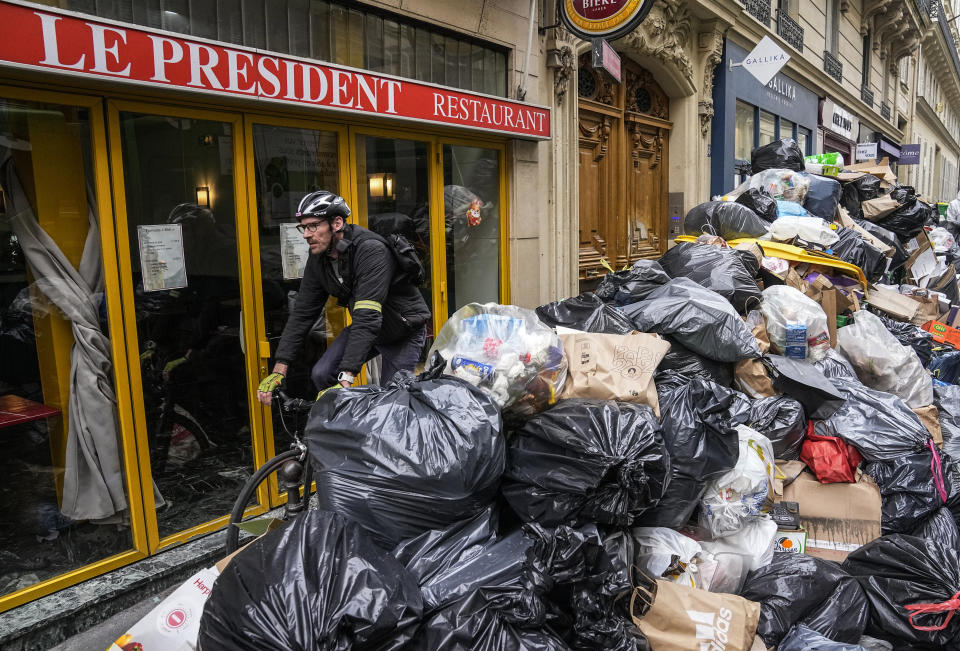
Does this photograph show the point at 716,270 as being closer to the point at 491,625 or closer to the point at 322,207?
the point at 322,207

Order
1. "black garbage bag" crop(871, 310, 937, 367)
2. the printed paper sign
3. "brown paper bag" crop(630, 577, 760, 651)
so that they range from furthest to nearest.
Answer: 1. the printed paper sign
2. "black garbage bag" crop(871, 310, 937, 367)
3. "brown paper bag" crop(630, 577, 760, 651)

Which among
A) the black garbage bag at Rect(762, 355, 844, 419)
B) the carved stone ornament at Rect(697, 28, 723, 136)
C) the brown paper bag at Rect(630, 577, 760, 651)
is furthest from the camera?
the carved stone ornament at Rect(697, 28, 723, 136)

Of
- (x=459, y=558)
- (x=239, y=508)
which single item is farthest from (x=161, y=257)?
(x=459, y=558)

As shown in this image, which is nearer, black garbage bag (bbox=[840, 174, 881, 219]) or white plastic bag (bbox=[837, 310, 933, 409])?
white plastic bag (bbox=[837, 310, 933, 409])

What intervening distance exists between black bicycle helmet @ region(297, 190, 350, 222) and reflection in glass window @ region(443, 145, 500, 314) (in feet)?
6.73

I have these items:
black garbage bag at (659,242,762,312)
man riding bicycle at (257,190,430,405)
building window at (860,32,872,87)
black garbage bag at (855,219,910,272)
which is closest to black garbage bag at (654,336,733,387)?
black garbage bag at (659,242,762,312)

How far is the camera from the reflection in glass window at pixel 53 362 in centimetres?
299

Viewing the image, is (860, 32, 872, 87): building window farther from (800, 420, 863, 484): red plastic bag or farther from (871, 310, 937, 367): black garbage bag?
(800, 420, 863, 484): red plastic bag

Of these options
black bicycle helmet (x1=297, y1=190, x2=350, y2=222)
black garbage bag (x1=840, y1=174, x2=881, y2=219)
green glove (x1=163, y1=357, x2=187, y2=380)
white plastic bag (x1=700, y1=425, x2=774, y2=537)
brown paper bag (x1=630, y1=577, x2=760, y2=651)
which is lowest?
brown paper bag (x1=630, y1=577, x2=760, y2=651)

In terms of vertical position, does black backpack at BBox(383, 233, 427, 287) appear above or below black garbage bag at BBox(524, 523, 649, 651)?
above

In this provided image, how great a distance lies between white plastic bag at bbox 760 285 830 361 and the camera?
174 inches

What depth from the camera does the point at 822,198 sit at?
7.64m

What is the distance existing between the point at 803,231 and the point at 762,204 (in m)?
0.75

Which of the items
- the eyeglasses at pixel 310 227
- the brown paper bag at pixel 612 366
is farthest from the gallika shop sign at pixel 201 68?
the brown paper bag at pixel 612 366
